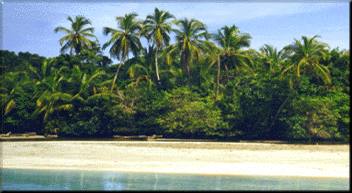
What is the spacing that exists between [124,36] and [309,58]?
1727 centimetres

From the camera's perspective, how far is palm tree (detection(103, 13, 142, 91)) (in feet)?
137

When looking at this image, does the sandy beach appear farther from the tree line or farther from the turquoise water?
the tree line

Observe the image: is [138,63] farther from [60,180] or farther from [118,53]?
[60,180]

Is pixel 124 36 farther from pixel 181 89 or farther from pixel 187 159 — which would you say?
pixel 187 159

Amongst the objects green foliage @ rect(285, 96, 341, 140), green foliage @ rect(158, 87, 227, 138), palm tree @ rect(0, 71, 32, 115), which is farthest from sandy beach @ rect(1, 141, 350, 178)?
palm tree @ rect(0, 71, 32, 115)

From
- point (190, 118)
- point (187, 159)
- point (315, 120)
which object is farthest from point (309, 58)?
point (187, 159)

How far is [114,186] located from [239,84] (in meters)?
23.7

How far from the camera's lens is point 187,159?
69.8ft

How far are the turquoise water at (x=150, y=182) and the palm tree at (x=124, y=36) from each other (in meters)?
25.8

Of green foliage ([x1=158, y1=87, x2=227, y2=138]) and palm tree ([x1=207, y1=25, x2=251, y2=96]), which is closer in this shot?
green foliage ([x1=158, y1=87, x2=227, y2=138])

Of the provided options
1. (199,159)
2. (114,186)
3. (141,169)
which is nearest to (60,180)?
(114,186)

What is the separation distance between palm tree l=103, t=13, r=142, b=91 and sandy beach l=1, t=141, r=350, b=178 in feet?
54.6

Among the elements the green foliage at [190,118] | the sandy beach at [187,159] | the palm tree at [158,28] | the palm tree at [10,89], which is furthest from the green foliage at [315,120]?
the palm tree at [10,89]

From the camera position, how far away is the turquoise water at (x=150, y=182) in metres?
14.2
